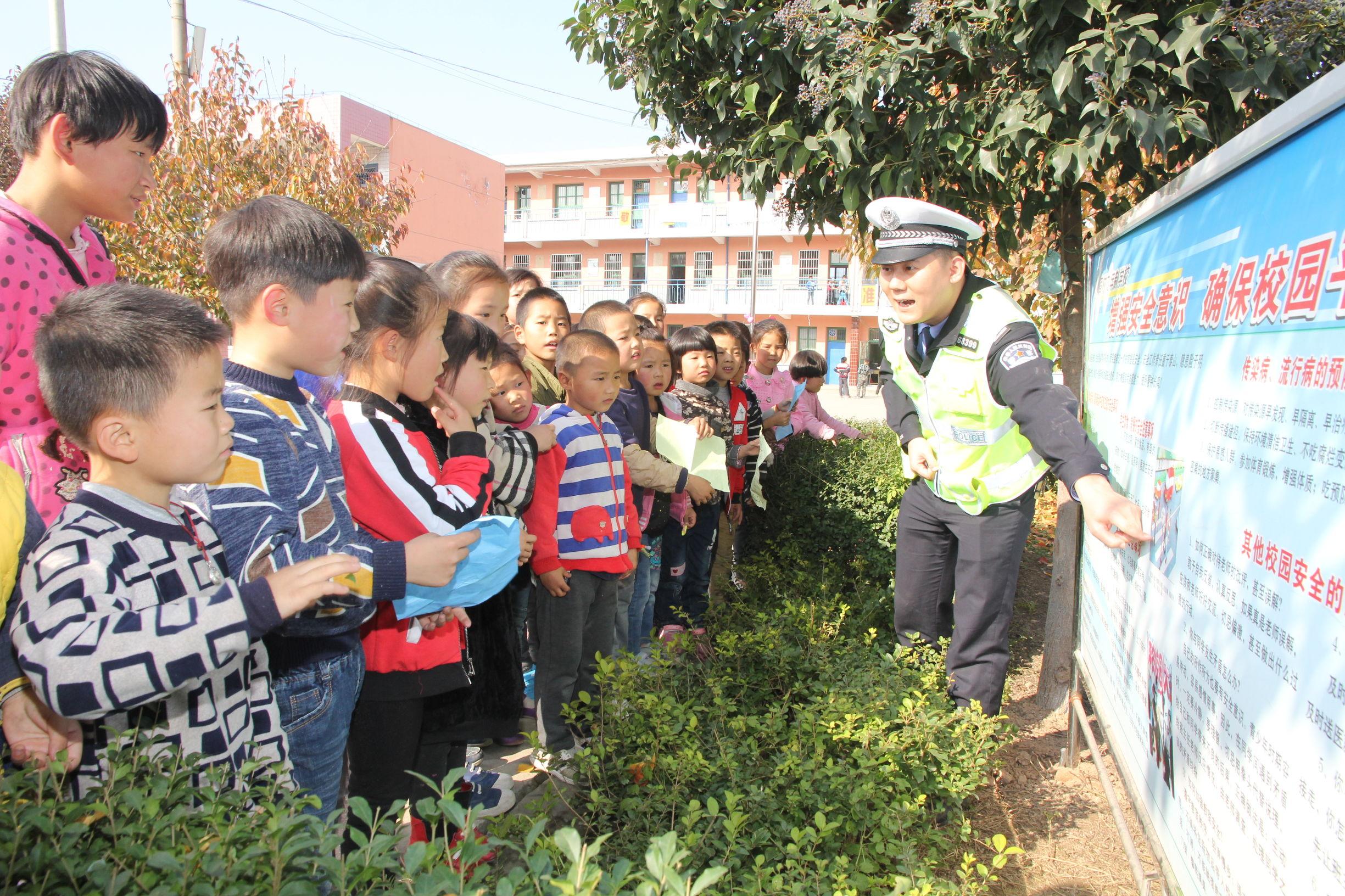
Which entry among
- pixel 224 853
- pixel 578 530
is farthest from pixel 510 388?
pixel 224 853

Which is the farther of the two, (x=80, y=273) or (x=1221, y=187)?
(x=80, y=273)

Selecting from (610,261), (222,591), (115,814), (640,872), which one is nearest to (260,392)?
(222,591)

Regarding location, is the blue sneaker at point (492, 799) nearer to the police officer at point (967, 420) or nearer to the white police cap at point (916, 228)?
the police officer at point (967, 420)

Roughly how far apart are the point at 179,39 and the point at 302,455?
30.7 feet

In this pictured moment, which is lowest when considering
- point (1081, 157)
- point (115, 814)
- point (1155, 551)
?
point (115, 814)

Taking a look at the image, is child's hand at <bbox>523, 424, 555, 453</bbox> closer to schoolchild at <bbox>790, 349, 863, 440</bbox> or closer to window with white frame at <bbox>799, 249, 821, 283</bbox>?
schoolchild at <bbox>790, 349, 863, 440</bbox>

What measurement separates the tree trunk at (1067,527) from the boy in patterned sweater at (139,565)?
3.31m

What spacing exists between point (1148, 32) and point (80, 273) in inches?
122

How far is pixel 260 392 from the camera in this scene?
200cm

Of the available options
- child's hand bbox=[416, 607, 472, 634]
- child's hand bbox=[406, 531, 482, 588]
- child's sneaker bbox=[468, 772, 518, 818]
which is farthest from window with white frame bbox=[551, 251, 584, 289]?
child's hand bbox=[406, 531, 482, 588]

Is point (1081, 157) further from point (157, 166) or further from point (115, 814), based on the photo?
point (157, 166)

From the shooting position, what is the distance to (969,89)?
12.1 ft

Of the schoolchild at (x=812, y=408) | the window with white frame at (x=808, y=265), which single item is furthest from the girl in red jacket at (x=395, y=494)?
the window with white frame at (x=808, y=265)

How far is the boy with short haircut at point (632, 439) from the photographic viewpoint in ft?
13.6
